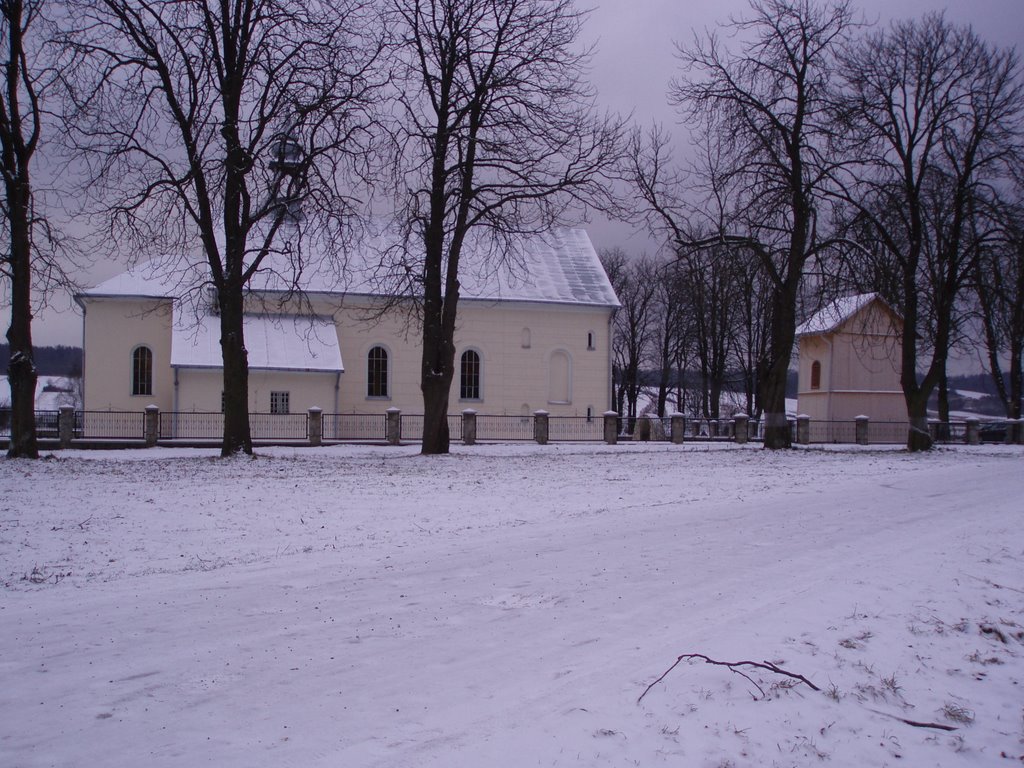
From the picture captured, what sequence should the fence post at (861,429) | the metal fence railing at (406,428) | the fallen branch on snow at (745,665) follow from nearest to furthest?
the fallen branch on snow at (745,665)
the metal fence railing at (406,428)
the fence post at (861,429)

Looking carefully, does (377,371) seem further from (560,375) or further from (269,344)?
(560,375)

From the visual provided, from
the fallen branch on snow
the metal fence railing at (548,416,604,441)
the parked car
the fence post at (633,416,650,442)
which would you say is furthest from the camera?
the parked car

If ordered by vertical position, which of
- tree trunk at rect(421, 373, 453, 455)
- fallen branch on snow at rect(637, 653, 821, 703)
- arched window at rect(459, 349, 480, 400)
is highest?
arched window at rect(459, 349, 480, 400)

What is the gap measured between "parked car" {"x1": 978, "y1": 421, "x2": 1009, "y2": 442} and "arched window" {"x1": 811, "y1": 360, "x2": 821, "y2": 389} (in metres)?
9.37

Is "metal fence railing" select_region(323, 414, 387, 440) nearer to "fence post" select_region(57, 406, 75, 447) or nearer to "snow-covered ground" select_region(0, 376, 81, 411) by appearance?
"fence post" select_region(57, 406, 75, 447)

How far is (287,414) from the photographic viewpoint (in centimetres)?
3316

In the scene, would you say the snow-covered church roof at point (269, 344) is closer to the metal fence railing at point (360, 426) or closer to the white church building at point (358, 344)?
the white church building at point (358, 344)

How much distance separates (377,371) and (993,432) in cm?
3250

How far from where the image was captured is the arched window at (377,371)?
127 feet

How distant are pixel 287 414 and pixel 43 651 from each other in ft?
91.6

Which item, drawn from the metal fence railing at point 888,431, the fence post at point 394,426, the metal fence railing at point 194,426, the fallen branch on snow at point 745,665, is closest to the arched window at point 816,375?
the metal fence railing at point 888,431

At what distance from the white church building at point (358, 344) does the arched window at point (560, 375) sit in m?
0.06

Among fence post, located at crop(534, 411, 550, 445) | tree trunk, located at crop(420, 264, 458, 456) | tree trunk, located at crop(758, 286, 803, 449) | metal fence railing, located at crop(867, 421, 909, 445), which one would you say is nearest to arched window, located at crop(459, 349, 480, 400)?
fence post, located at crop(534, 411, 550, 445)

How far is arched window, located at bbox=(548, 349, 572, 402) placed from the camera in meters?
40.8
